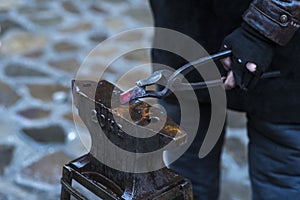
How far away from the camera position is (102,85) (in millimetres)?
1060

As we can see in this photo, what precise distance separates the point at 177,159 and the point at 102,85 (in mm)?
468

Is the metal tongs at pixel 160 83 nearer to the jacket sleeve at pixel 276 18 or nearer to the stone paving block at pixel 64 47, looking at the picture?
the jacket sleeve at pixel 276 18

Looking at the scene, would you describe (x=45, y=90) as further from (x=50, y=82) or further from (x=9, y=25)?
(x=9, y=25)

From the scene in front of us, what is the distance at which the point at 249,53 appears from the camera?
106cm

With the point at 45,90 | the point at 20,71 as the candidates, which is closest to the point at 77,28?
the point at 20,71

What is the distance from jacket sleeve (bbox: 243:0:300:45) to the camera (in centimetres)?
104

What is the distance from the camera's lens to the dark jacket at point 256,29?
105cm

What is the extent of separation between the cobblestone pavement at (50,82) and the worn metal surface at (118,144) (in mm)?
911

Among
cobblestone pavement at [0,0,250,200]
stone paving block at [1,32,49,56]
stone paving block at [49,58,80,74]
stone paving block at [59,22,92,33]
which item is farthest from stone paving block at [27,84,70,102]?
stone paving block at [59,22,92,33]

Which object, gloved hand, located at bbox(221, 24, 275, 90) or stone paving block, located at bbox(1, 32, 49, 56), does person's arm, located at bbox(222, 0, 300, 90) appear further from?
stone paving block, located at bbox(1, 32, 49, 56)

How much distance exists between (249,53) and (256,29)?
0.05 meters

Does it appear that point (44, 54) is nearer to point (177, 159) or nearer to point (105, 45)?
point (105, 45)

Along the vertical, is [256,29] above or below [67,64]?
above

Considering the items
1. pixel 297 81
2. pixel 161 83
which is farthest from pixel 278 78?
pixel 161 83
